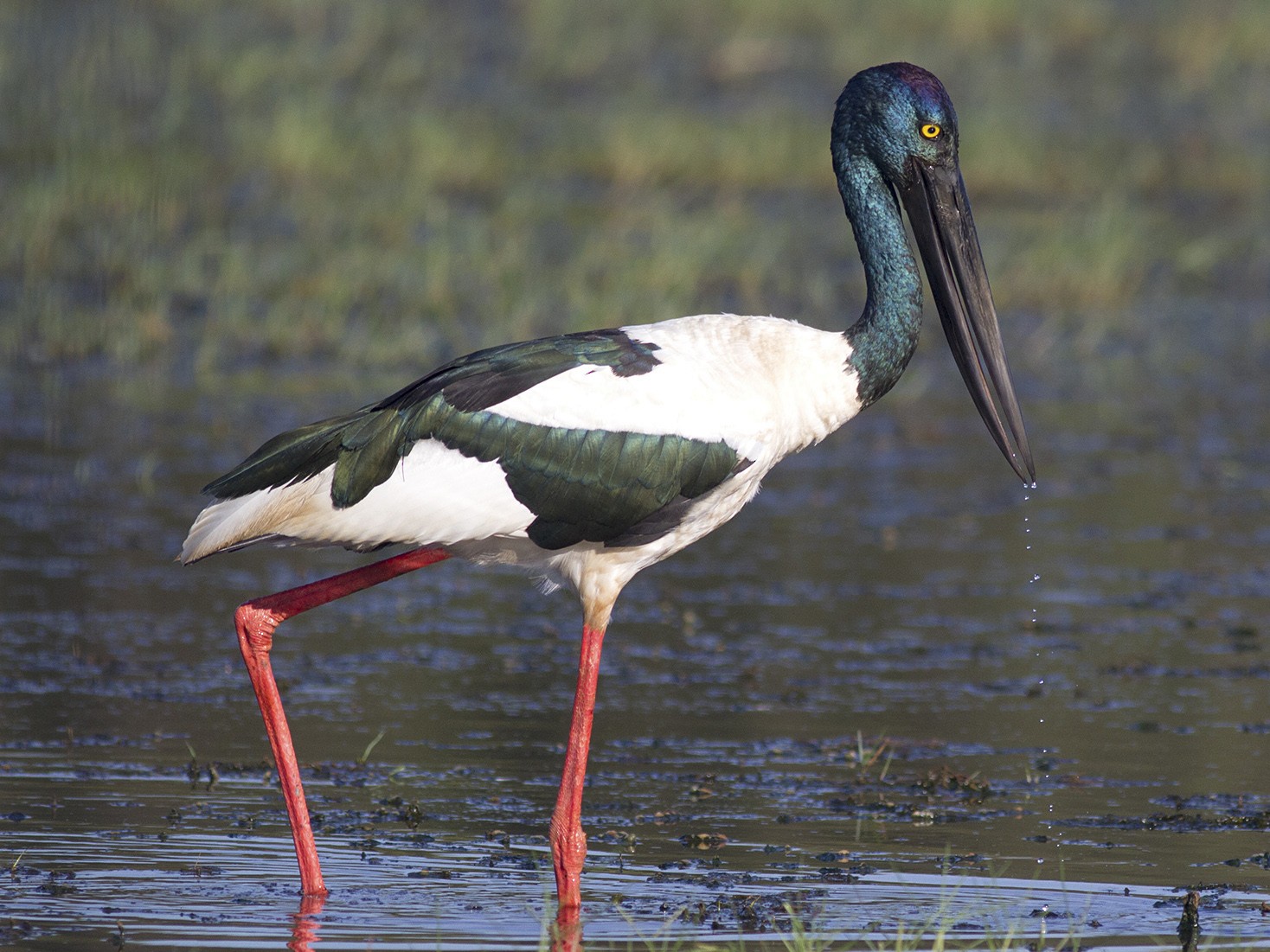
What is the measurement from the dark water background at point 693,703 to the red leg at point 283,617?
0.23 m

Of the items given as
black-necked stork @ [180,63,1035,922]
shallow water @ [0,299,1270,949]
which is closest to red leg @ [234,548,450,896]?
black-necked stork @ [180,63,1035,922]

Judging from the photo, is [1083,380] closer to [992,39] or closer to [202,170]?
[202,170]

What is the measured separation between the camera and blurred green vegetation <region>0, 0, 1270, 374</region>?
11.4 metres

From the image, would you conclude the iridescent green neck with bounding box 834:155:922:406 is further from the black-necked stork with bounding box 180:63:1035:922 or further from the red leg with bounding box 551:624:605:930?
the red leg with bounding box 551:624:605:930

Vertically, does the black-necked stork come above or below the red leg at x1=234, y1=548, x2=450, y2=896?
above

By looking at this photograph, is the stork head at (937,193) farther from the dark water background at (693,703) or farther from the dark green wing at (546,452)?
the dark water background at (693,703)

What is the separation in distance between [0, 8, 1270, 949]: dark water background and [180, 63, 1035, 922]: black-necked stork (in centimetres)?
33

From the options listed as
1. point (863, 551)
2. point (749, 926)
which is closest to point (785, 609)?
point (863, 551)

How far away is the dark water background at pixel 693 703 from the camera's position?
4.67m

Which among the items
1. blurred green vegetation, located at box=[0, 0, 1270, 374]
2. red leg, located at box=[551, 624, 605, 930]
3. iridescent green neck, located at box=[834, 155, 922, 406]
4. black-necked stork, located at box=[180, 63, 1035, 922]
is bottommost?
red leg, located at box=[551, 624, 605, 930]

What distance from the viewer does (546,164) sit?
A: 1469 cm

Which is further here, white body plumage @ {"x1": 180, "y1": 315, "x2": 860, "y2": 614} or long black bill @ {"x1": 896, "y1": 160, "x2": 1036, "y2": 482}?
long black bill @ {"x1": 896, "y1": 160, "x2": 1036, "y2": 482}

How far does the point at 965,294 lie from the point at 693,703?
5.34 feet

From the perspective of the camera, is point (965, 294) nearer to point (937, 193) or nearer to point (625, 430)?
point (937, 193)
